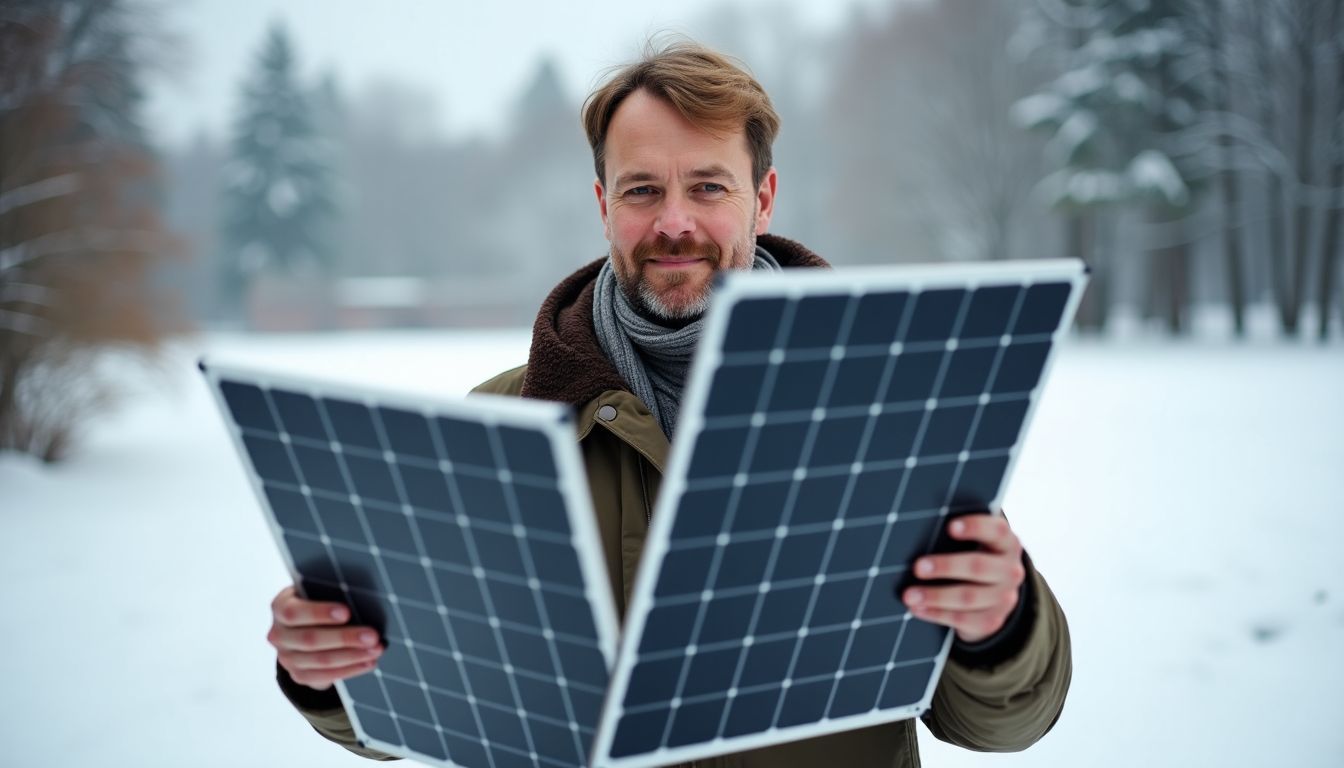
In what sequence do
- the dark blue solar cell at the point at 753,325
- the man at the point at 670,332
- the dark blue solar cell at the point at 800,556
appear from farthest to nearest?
the man at the point at 670,332
the dark blue solar cell at the point at 800,556
the dark blue solar cell at the point at 753,325

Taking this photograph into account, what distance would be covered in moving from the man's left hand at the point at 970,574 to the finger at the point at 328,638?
3.10 ft

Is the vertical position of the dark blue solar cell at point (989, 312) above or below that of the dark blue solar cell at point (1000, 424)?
above

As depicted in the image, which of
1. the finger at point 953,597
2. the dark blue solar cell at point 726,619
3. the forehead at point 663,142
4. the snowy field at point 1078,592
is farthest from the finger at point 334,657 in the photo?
the snowy field at point 1078,592

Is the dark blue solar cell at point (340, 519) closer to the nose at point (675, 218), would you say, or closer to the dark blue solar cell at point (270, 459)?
the dark blue solar cell at point (270, 459)

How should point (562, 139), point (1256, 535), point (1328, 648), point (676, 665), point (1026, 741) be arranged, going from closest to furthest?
point (676, 665) < point (1026, 741) < point (1328, 648) < point (1256, 535) < point (562, 139)

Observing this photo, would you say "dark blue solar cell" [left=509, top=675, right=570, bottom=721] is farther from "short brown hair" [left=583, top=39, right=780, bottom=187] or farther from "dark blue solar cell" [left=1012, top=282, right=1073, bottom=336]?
"short brown hair" [left=583, top=39, right=780, bottom=187]

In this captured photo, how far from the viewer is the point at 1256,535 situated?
816 centimetres

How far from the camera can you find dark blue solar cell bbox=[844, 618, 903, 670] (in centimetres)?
163

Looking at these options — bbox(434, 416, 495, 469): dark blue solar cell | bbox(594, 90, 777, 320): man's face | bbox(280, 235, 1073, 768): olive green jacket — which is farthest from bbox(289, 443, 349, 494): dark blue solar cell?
bbox(594, 90, 777, 320): man's face

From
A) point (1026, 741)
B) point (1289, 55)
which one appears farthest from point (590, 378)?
point (1289, 55)

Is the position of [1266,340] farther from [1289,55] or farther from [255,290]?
[255,290]

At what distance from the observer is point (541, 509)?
131cm

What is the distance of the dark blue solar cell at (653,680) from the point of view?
1435mm

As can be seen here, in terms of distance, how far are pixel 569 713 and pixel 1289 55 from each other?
23.7m
